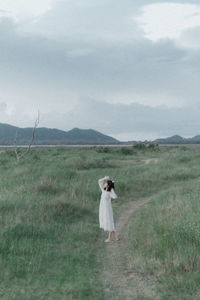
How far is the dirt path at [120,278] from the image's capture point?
6531 millimetres

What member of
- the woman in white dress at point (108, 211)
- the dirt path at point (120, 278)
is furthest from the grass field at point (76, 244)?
the woman in white dress at point (108, 211)

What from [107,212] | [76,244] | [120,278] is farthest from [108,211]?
[120,278]

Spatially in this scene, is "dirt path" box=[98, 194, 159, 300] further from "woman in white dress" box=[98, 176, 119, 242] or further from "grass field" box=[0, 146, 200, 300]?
"woman in white dress" box=[98, 176, 119, 242]

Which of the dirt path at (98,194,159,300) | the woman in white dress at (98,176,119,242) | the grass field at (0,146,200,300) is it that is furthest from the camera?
the woman in white dress at (98,176,119,242)

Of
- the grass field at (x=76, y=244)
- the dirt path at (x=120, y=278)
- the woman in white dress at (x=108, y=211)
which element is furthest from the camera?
the woman in white dress at (x=108, y=211)

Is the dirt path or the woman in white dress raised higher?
the woman in white dress

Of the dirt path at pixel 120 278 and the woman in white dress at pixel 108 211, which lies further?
the woman in white dress at pixel 108 211

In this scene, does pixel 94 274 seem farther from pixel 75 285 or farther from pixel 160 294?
pixel 160 294

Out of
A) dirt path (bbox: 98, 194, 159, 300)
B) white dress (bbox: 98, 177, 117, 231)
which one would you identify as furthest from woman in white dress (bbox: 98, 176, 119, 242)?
dirt path (bbox: 98, 194, 159, 300)

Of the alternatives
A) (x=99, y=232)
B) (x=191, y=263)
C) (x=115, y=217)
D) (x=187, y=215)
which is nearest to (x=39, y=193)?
(x=115, y=217)

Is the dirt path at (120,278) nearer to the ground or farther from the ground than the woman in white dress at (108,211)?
nearer to the ground

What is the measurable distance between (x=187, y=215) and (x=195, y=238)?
2.44m

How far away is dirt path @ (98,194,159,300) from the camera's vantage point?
6.53m

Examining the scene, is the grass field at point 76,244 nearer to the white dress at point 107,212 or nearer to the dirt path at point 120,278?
the dirt path at point 120,278
